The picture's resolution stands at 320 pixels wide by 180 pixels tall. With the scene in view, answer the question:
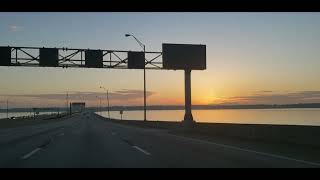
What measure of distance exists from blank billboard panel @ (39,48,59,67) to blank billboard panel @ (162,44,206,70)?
10.2m

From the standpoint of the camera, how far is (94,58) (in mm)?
51281

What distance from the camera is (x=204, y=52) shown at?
51.5 m

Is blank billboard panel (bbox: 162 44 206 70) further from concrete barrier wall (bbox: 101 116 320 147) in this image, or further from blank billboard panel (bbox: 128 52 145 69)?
concrete barrier wall (bbox: 101 116 320 147)

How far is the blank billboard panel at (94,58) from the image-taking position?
2018 inches

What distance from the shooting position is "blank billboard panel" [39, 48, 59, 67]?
1980 inches

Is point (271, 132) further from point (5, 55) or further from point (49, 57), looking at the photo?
point (5, 55)

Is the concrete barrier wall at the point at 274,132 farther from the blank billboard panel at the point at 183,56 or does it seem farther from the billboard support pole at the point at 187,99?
the blank billboard panel at the point at 183,56

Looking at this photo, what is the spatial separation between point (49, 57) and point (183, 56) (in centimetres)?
1265
